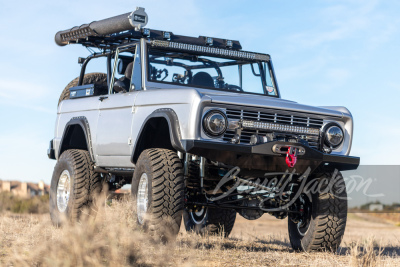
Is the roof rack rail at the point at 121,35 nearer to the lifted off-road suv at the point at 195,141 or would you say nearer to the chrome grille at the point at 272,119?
the lifted off-road suv at the point at 195,141

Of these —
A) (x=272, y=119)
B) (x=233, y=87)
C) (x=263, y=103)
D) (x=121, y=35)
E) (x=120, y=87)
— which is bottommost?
(x=272, y=119)

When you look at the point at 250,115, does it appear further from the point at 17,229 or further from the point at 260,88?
the point at 17,229

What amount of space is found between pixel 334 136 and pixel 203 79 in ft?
6.61

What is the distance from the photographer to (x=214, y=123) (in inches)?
285

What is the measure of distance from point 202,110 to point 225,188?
1210mm

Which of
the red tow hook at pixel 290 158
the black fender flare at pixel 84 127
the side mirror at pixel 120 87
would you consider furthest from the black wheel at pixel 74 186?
the red tow hook at pixel 290 158

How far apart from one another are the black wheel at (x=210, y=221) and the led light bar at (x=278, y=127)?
3199mm

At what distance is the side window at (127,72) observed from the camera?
352 inches

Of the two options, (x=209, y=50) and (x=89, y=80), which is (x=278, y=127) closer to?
(x=209, y=50)

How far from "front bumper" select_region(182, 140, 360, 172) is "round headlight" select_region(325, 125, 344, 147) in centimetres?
24

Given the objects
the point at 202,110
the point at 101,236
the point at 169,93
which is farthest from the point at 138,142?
the point at 101,236

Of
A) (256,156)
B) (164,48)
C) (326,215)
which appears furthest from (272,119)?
(164,48)

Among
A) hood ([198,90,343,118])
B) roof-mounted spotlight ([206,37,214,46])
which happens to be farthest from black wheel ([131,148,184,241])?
roof-mounted spotlight ([206,37,214,46])

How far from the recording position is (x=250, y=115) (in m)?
7.52
